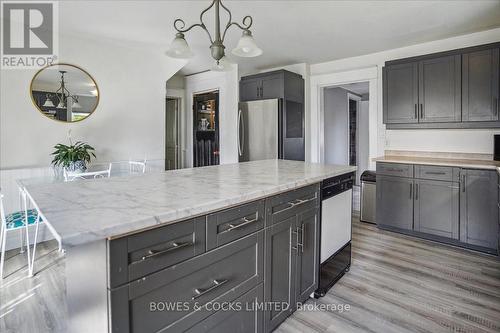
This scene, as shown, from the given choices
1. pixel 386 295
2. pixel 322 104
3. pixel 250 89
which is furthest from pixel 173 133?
pixel 386 295

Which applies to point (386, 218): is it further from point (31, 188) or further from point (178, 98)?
point (178, 98)

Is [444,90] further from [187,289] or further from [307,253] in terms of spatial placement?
[187,289]

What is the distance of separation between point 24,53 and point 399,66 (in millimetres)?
4494

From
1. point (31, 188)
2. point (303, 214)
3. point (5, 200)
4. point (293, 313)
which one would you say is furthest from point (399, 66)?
point (5, 200)

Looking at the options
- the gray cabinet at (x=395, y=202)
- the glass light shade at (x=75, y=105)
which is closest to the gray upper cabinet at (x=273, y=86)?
the gray cabinet at (x=395, y=202)

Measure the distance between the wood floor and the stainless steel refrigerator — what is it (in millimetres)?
2000

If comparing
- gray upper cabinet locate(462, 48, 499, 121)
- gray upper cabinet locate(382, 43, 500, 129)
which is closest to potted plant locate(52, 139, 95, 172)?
gray upper cabinet locate(382, 43, 500, 129)

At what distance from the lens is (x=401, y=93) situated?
3.76m

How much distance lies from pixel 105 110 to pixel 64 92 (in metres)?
0.49

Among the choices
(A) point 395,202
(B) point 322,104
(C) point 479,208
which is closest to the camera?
(C) point 479,208

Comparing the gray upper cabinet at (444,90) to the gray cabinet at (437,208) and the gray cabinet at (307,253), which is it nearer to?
the gray cabinet at (437,208)

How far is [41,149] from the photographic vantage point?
340 cm

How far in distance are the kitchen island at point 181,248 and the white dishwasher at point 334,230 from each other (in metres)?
0.26

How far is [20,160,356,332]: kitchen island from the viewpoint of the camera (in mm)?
979
